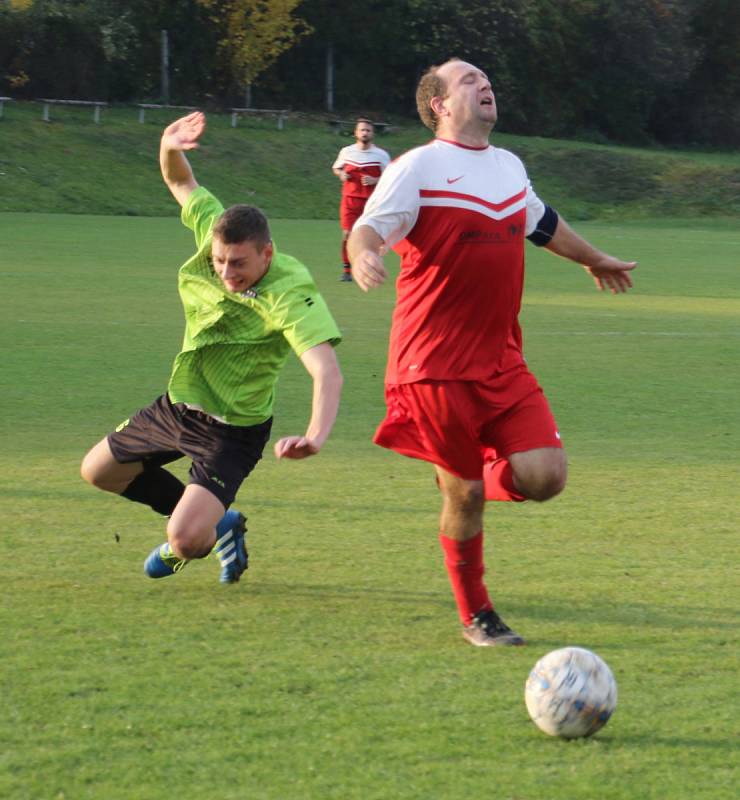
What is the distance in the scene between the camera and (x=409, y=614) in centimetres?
557

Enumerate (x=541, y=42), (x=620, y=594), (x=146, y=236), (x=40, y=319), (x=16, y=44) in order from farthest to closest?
(x=541, y=42) < (x=16, y=44) < (x=146, y=236) < (x=40, y=319) < (x=620, y=594)

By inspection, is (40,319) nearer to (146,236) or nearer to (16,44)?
(146,236)

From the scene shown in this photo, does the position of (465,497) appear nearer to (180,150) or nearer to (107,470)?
(107,470)

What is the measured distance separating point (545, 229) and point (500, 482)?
3.41 feet

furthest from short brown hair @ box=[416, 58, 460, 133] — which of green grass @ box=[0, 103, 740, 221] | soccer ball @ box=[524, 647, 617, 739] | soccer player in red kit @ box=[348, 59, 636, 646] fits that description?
green grass @ box=[0, 103, 740, 221]

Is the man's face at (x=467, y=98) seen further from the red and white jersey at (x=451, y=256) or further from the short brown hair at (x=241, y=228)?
the short brown hair at (x=241, y=228)

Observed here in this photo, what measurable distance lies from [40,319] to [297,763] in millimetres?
11071

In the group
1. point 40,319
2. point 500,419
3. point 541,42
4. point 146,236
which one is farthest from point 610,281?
point 541,42

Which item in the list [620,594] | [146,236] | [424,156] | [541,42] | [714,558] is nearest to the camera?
[424,156]

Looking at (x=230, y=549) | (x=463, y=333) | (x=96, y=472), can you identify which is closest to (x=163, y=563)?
(x=230, y=549)

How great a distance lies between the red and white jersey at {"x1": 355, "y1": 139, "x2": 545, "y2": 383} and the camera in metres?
5.23

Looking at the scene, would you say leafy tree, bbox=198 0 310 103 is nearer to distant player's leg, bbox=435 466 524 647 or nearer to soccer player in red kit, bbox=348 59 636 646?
soccer player in red kit, bbox=348 59 636 646

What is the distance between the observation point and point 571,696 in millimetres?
4223

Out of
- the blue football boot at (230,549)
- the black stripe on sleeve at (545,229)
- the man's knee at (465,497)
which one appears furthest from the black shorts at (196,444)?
the black stripe on sleeve at (545,229)
